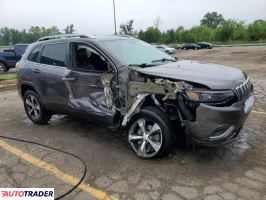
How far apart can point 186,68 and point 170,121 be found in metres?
0.85

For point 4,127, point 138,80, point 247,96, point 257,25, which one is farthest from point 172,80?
point 257,25

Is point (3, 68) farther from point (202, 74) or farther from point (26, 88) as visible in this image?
point (202, 74)

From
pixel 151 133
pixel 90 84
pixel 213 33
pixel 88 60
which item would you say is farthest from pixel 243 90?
pixel 213 33

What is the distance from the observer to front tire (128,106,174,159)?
413cm

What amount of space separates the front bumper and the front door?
1372 millimetres

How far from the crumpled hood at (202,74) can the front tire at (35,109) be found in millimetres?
2637

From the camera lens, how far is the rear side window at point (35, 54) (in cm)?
605

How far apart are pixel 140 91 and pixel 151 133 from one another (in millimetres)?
606

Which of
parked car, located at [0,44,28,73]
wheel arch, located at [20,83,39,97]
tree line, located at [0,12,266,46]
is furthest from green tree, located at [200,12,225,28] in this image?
wheel arch, located at [20,83,39,97]

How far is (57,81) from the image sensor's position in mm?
5434

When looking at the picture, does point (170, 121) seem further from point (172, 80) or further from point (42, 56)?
point (42, 56)

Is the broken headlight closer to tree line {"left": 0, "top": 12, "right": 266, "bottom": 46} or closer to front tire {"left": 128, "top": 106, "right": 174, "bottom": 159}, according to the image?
front tire {"left": 128, "top": 106, "right": 174, "bottom": 159}

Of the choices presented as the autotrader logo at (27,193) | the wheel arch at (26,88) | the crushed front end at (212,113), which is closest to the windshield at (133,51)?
the crushed front end at (212,113)

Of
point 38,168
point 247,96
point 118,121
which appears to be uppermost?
point 247,96
